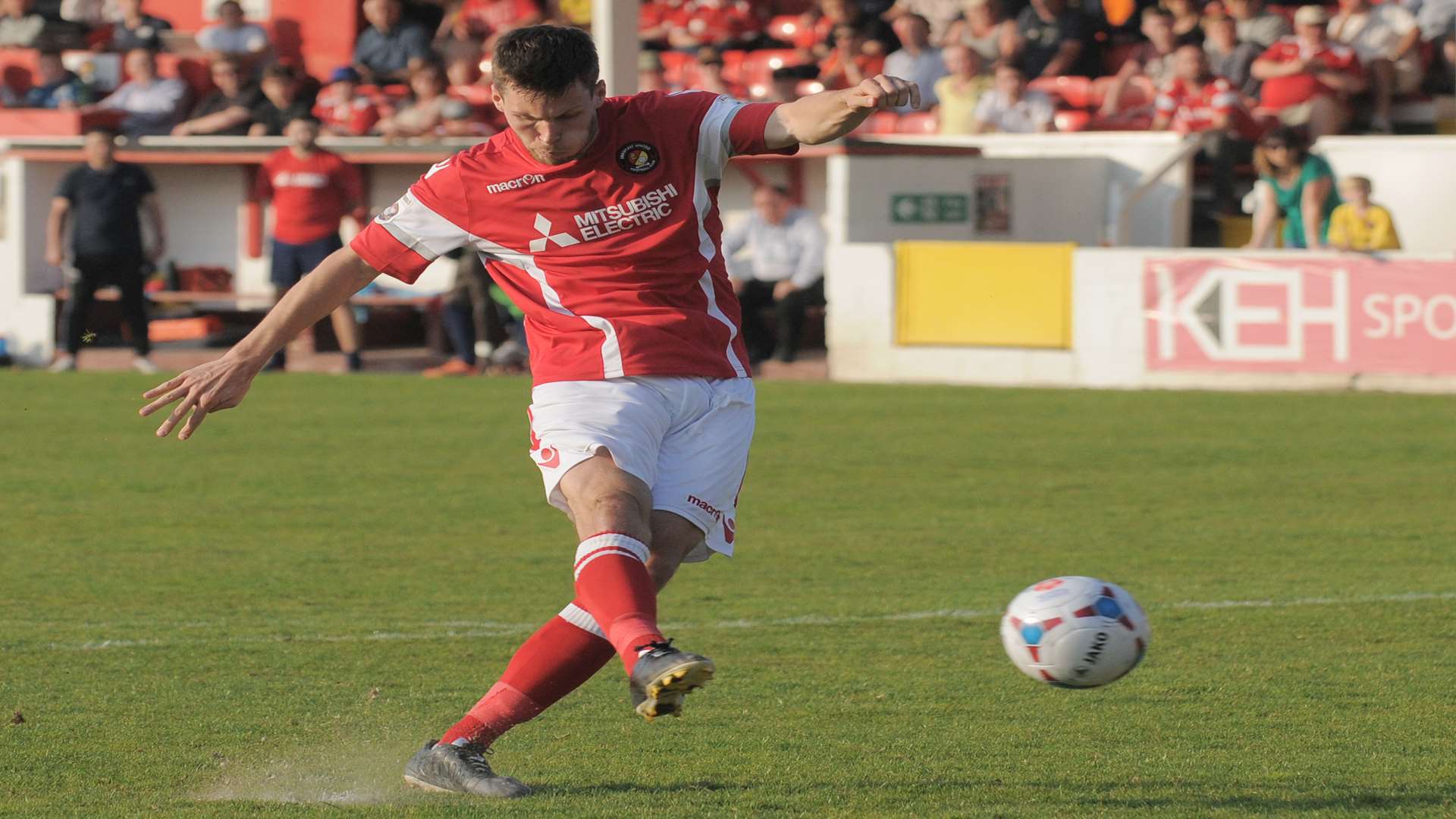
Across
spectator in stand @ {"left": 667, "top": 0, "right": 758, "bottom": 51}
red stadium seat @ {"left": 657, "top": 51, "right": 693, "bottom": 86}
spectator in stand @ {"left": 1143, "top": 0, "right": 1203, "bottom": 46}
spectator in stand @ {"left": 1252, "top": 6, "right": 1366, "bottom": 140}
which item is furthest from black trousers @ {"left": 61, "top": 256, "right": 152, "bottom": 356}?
spectator in stand @ {"left": 1252, "top": 6, "right": 1366, "bottom": 140}

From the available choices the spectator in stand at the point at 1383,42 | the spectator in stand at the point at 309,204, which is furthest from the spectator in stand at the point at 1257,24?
the spectator in stand at the point at 309,204

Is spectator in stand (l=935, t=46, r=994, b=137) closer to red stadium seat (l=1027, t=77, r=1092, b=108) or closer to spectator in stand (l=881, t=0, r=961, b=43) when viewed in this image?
red stadium seat (l=1027, t=77, r=1092, b=108)

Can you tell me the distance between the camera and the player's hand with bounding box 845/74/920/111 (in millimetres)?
4277

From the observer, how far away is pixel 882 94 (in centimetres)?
428

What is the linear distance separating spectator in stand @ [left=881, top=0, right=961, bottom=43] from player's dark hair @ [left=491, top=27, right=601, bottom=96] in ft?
59.1

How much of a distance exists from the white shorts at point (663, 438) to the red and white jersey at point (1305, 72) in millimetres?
15323

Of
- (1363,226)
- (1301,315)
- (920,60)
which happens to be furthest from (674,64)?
(1301,315)

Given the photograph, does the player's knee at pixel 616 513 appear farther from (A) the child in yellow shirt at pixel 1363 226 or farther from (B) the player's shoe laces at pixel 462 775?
(A) the child in yellow shirt at pixel 1363 226

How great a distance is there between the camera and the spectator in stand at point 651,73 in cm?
2167

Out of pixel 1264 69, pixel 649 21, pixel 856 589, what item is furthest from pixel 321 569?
pixel 649 21

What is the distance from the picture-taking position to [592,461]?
453 centimetres

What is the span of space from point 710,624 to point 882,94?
10.6 ft

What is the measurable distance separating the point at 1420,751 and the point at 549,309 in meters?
2.38

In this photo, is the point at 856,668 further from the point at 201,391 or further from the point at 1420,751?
the point at 201,391
